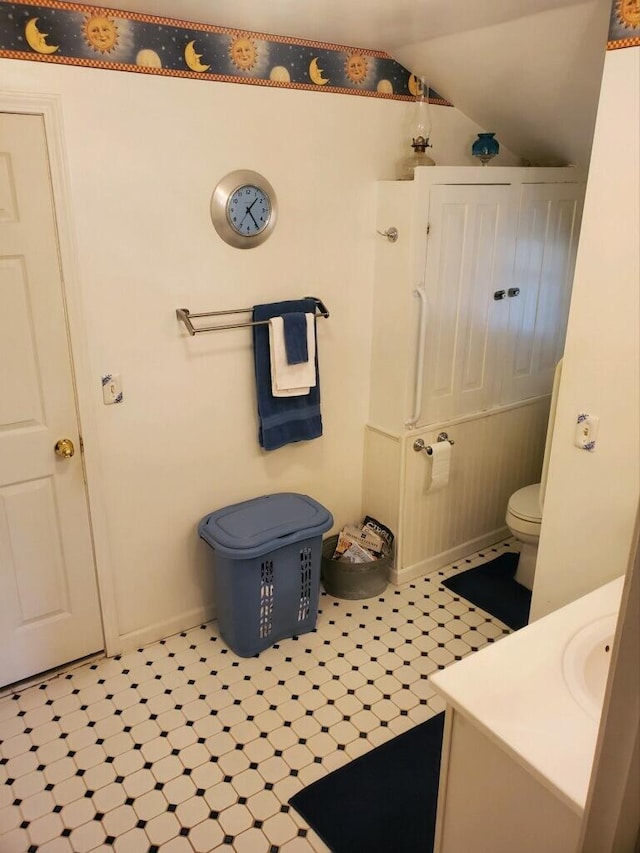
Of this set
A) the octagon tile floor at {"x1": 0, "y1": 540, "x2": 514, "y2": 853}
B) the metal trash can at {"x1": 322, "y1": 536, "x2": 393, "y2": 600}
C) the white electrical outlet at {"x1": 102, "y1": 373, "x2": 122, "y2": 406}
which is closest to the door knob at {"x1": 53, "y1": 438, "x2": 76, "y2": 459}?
the white electrical outlet at {"x1": 102, "y1": 373, "x2": 122, "y2": 406}

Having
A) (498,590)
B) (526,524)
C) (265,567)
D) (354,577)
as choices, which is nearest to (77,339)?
(265,567)

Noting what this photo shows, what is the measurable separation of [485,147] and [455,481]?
5.10ft

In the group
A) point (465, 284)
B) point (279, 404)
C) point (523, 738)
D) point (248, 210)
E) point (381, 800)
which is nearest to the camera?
point (523, 738)

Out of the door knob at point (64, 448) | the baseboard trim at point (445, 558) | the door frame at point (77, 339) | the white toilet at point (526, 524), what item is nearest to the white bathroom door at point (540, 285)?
the white toilet at point (526, 524)

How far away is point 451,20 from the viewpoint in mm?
2311

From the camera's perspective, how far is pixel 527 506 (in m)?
3.11

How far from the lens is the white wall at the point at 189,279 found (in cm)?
228

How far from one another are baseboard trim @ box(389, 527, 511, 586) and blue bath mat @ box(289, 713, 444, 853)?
3.20ft

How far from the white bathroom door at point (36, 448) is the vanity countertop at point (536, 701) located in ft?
5.30

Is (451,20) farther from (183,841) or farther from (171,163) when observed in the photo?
(183,841)

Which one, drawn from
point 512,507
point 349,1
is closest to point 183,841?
point 512,507

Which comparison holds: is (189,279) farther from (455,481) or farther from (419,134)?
(455,481)

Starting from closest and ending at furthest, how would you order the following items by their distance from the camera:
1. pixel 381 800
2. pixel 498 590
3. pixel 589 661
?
pixel 589 661 < pixel 381 800 < pixel 498 590

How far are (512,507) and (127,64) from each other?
7.83ft
